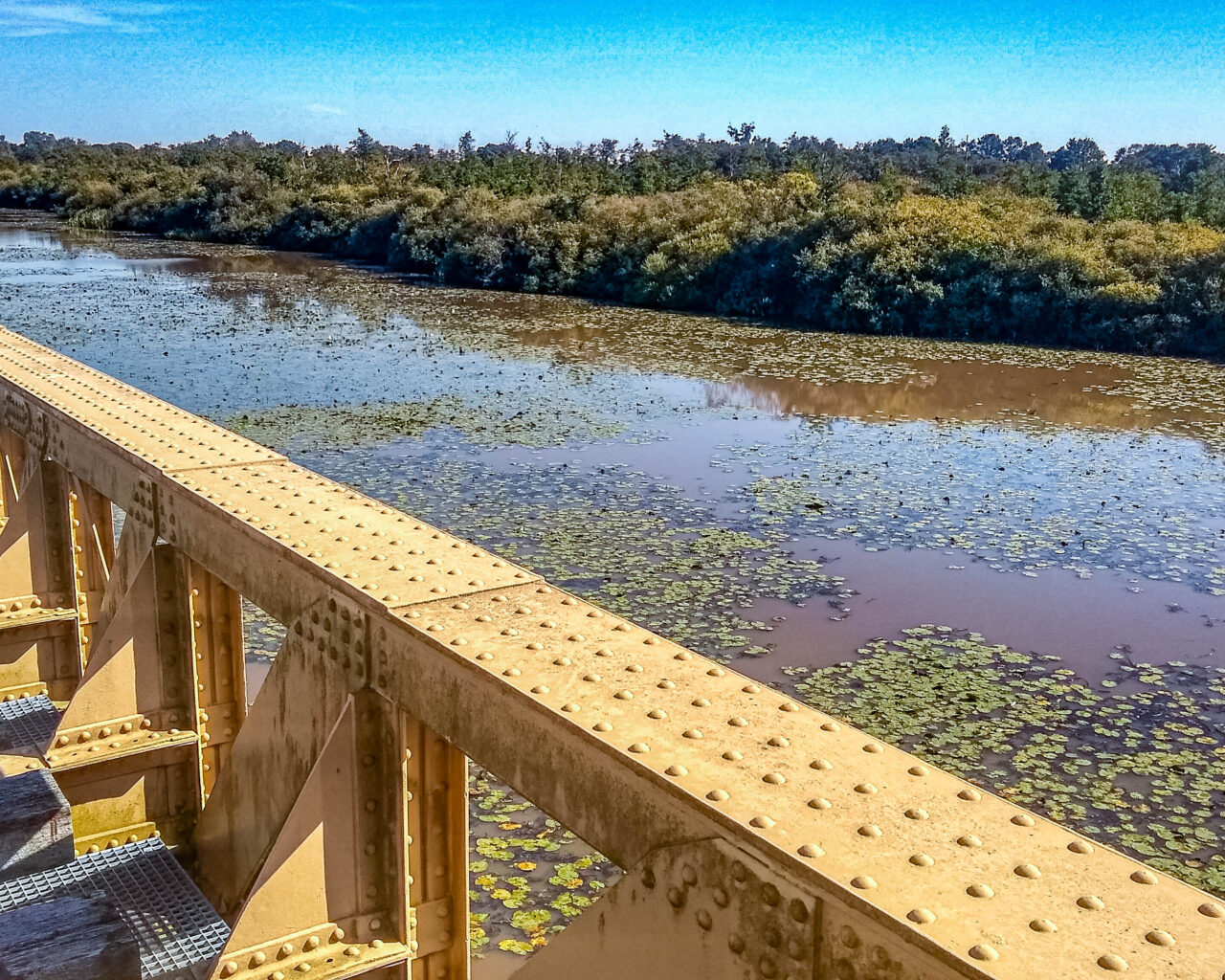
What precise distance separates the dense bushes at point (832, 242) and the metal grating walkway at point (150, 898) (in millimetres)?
25122

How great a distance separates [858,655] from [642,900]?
677 cm

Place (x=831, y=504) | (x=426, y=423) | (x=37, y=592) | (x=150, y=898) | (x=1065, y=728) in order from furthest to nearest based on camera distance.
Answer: (x=426, y=423) → (x=831, y=504) → (x=1065, y=728) → (x=37, y=592) → (x=150, y=898)

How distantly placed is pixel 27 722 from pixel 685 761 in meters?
3.35


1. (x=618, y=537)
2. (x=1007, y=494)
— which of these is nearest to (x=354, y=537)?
(x=618, y=537)

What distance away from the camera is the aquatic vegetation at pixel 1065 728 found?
598cm

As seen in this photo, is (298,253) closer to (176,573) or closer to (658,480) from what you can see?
(658,480)

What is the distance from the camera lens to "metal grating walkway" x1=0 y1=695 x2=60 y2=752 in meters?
3.89

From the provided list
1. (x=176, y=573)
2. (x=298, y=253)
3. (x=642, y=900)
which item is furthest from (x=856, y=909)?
(x=298, y=253)

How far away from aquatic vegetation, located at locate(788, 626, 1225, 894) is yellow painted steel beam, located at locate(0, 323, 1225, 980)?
4.53m

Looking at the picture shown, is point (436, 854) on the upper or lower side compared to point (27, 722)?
upper

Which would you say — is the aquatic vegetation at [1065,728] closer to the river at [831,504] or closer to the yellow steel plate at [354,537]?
the river at [831,504]

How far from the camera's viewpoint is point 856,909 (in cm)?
128

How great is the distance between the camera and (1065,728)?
23.2ft

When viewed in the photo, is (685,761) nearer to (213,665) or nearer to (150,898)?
(150,898)
